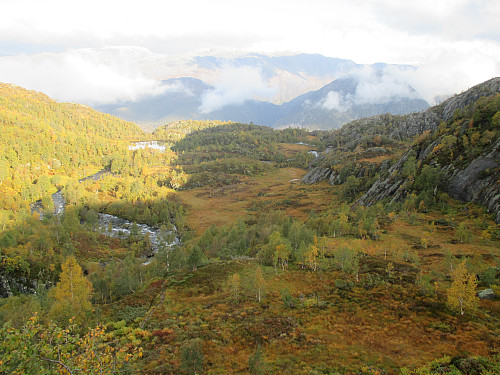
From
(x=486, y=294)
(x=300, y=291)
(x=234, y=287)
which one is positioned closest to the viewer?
(x=486, y=294)

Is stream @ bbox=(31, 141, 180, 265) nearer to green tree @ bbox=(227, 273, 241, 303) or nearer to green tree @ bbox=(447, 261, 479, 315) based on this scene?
green tree @ bbox=(227, 273, 241, 303)

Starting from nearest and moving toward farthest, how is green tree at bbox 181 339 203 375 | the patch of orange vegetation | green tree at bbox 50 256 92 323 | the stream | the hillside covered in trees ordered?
the hillside covered in trees, green tree at bbox 181 339 203 375, green tree at bbox 50 256 92 323, the stream, the patch of orange vegetation

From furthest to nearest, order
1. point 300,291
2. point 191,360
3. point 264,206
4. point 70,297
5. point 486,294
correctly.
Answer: point 264,206 < point 70,297 < point 300,291 < point 486,294 < point 191,360

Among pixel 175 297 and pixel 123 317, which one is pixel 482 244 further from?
pixel 123 317

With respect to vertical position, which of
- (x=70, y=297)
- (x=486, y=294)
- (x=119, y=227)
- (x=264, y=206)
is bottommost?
(x=119, y=227)

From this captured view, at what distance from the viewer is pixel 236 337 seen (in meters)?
35.8

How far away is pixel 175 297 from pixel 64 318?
61.0 ft

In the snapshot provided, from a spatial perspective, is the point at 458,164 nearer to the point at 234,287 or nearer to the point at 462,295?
the point at 462,295

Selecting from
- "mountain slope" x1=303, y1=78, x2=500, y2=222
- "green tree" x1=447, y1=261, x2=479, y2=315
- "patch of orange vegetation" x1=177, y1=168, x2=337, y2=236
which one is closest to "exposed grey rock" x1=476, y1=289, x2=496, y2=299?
"green tree" x1=447, y1=261, x2=479, y2=315

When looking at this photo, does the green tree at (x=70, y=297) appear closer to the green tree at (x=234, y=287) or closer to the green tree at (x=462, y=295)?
the green tree at (x=234, y=287)

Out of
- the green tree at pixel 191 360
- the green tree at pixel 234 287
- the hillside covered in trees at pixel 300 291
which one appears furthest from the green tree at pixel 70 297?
the green tree at pixel 191 360

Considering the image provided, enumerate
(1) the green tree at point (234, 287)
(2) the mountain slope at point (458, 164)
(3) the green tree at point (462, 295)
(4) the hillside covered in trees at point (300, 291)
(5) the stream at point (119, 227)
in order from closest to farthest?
1. (4) the hillside covered in trees at point (300, 291)
2. (3) the green tree at point (462, 295)
3. (1) the green tree at point (234, 287)
4. (2) the mountain slope at point (458, 164)
5. (5) the stream at point (119, 227)

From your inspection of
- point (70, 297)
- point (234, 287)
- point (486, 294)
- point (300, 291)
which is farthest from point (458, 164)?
point (70, 297)

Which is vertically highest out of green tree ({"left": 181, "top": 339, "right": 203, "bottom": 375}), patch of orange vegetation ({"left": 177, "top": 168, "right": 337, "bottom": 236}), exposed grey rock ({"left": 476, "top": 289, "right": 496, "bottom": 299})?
exposed grey rock ({"left": 476, "top": 289, "right": 496, "bottom": 299})
